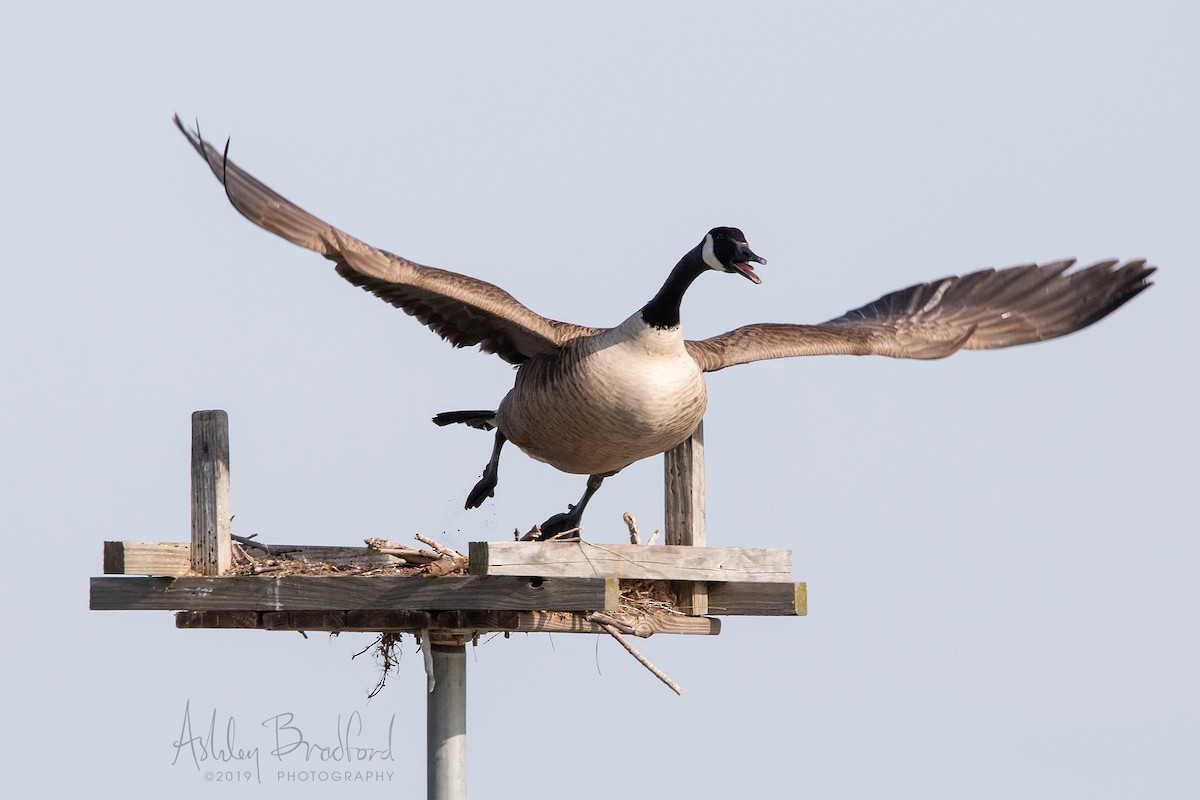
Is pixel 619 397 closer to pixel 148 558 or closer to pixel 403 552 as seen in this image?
pixel 403 552

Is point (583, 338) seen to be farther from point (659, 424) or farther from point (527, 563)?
point (527, 563)

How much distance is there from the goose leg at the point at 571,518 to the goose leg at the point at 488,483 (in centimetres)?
69

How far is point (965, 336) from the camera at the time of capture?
12.4 meters

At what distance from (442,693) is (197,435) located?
2.03 m

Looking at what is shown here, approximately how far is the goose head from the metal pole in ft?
8.54

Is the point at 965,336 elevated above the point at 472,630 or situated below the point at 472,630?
above

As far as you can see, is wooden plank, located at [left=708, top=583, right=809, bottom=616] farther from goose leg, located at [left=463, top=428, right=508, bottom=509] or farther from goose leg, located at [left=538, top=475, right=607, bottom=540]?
goose leg, located at [left=463, top=428, right=508, bottom=509]

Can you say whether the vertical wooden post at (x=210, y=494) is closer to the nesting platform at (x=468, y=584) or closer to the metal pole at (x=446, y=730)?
the nesting platform at (x=468, y=584)

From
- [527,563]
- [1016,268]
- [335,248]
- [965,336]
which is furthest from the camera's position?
→ [1016,268]

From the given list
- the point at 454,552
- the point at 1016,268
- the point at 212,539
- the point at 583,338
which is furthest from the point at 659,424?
the point at 1016,268

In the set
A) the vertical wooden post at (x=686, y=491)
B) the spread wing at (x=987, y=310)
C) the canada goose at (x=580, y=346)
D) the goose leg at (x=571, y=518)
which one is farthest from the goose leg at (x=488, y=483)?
the spread wing at (x=987, y=310)

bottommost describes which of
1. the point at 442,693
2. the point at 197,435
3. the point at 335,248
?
the point at 442,693

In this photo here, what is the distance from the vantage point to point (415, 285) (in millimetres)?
9945

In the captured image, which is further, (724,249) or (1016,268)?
(1016,268)
